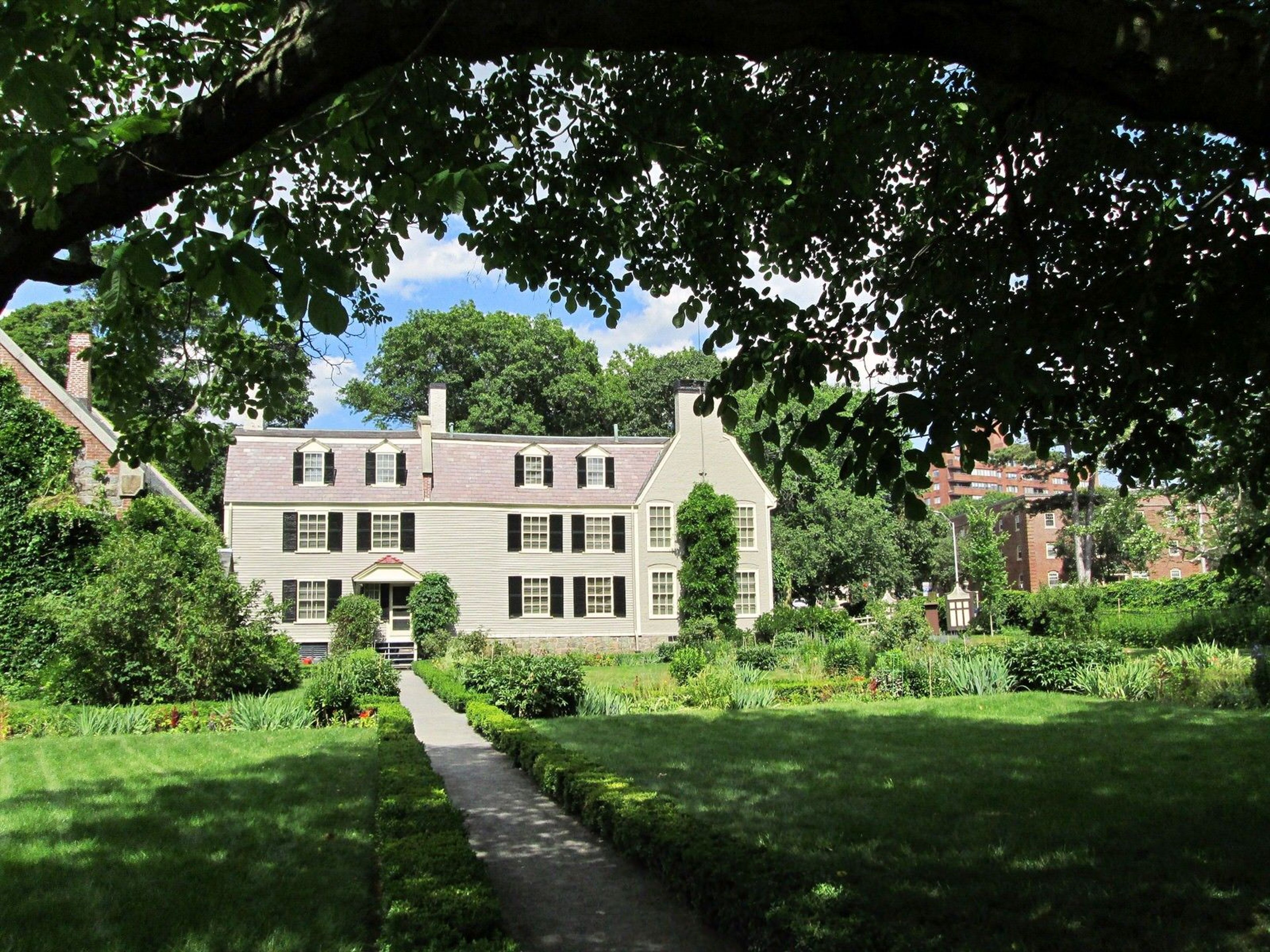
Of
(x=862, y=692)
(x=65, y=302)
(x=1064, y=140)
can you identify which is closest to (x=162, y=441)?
(x=1064, y=140)

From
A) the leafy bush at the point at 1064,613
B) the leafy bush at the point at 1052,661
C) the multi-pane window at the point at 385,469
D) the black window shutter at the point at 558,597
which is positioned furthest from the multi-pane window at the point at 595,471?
the leafy bush at the point at 1052,661

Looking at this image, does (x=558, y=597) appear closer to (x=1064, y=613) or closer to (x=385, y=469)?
(x=385, y=469)

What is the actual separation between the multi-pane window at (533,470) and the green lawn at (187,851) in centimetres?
2369

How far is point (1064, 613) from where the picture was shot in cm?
3122

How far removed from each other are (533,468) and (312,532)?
8270mm

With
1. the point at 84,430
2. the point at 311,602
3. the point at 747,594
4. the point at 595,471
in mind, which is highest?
the point at 595,471

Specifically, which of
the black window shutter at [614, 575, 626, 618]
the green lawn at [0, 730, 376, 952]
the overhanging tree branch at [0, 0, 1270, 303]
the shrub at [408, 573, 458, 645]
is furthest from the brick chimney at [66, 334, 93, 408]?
the overhanging tree branch at [0, 0, 1270, 303]

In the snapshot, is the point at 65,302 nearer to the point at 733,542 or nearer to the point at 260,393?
the point at 733,542

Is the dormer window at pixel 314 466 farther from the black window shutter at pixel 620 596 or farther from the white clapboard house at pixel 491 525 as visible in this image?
the black window shutter at pixel 620 596

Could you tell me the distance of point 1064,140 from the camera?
21.8 ft

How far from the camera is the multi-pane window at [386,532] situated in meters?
33.1

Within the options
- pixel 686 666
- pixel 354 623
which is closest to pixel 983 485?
pixel 354 623

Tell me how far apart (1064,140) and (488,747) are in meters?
10.2

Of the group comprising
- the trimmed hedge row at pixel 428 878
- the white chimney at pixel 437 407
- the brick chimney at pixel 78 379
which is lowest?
the trimmed hedge row at pixel 428 878
